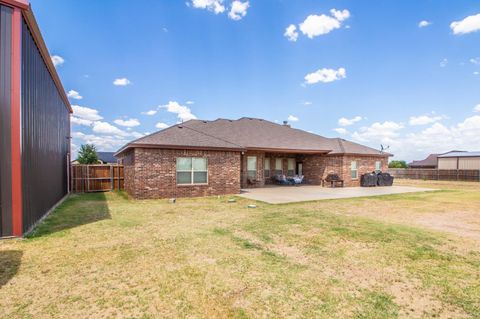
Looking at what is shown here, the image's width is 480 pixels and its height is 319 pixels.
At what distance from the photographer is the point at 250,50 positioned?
17438 millimetres

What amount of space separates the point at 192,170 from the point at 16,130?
7.51m

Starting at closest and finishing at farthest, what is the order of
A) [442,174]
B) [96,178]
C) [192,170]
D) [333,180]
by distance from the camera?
[192,170] → [96,178] → [333,180] → [442,174]

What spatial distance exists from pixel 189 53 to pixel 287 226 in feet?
51.1

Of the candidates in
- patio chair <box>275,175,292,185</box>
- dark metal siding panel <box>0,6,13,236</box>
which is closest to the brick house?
patio chair <box>275,175,292,185</box>

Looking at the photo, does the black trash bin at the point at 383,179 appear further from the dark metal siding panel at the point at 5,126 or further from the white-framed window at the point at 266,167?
the dark metal siding panel at the point at 5,126

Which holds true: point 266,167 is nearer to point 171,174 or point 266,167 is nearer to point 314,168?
point 314,168

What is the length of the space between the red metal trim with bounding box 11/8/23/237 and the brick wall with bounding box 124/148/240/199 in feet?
18.6

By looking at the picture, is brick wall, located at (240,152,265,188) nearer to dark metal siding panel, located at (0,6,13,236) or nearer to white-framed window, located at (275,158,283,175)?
white-framed window, located at (275,158,283,175)

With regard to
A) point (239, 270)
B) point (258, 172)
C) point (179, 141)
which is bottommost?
point (239, 270)

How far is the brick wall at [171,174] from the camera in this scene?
36.8ft

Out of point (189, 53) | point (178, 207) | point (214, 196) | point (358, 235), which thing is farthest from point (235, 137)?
point (358, 235)

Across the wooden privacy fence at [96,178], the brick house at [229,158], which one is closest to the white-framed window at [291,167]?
the brick house at [229,158]

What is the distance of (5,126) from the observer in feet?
17.3

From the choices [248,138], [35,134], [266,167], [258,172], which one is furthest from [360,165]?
[35,134]
